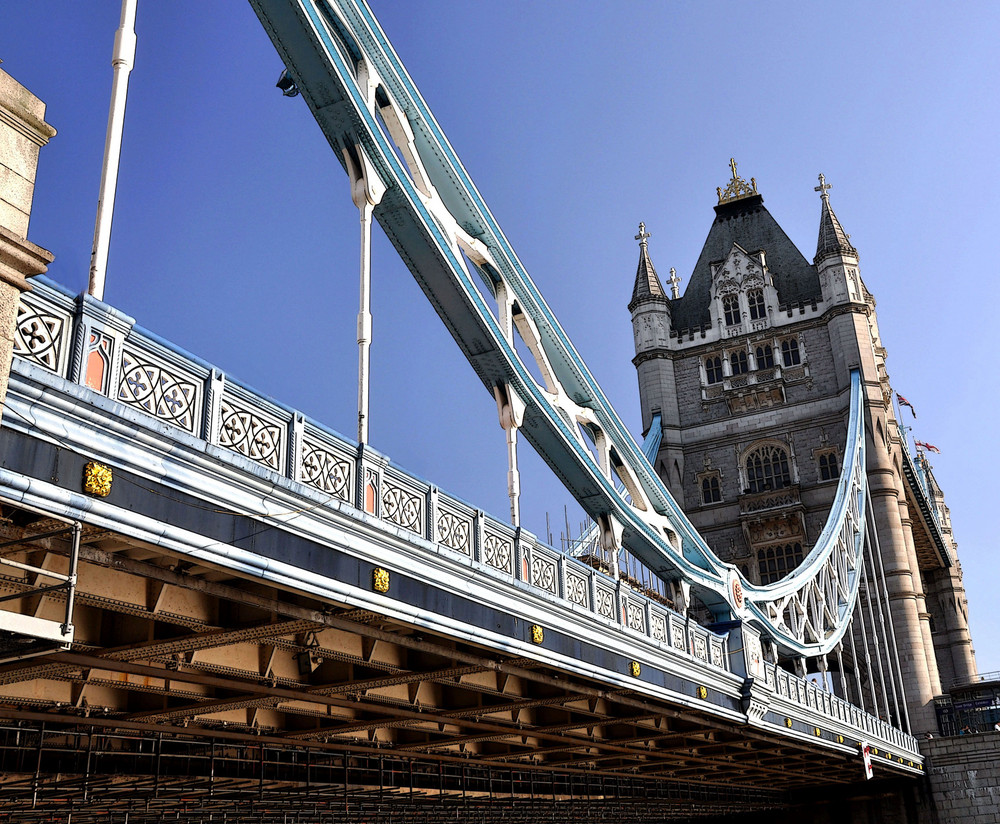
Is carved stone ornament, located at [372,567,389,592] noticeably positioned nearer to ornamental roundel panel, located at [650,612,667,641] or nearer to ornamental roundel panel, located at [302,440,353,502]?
ornamental roundel panel, located at [302,440,353,502]

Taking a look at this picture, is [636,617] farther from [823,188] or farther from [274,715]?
[823,188]

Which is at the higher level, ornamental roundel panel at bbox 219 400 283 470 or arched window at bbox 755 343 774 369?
arched window at bbox 755 343 774 369

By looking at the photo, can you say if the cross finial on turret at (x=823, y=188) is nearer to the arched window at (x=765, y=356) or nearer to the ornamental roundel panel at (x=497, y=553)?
the arched window at (x=765, y=356)

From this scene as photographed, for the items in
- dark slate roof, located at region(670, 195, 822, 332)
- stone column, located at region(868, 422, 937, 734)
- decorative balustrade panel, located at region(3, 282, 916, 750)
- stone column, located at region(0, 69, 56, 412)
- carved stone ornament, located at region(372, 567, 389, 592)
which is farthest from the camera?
dark slate roof, located at region(670, 195, 822, 332)

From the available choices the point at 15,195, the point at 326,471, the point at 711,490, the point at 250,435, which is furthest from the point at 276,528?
the point at 711,490

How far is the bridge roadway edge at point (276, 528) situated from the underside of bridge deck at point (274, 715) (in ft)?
1.05

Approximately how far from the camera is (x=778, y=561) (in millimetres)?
51406

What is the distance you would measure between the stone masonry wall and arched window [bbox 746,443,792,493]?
14277 millimetres

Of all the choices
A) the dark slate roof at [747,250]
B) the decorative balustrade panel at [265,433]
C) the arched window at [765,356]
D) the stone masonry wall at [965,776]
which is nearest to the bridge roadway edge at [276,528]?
the decorative balustrade panel at [265,433]

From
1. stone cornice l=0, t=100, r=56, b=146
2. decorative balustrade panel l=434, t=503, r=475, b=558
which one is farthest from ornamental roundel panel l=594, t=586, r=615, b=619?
stone cornice l=0, t=100, r=56, b=146

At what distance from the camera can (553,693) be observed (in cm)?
1714

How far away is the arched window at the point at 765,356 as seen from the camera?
185 ft

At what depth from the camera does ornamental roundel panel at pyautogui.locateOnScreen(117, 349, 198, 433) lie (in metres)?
8.29

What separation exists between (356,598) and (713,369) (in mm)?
48887
